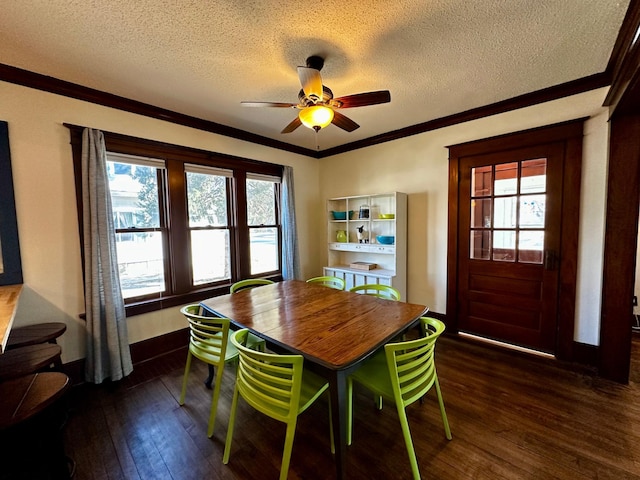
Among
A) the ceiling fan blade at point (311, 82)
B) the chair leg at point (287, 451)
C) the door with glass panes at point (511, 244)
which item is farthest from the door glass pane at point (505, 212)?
the chair leg at point (287, 451)

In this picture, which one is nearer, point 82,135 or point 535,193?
point 82,135

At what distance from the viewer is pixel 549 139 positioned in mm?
2549

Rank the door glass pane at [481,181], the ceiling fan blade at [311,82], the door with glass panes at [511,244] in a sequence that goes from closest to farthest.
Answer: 1. the ceiling fan blade at [311,82]
2. the door with glass panes at [511,244]
3. the door glass pane at [481,181]

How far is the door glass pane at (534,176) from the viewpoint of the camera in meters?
2.63

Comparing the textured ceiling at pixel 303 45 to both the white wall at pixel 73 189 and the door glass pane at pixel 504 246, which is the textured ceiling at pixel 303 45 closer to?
the white wall at pixel 73 189

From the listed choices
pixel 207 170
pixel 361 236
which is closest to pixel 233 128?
pixel 207 170

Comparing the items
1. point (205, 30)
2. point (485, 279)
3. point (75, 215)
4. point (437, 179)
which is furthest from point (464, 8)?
point (75, 215)

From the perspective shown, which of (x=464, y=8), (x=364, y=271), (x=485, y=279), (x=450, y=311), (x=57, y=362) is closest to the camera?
(x=464, y=8)

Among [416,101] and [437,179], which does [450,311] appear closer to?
[437,179]

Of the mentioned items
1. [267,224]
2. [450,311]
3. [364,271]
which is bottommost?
[450,311]

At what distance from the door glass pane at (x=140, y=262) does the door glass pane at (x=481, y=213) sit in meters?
3.53

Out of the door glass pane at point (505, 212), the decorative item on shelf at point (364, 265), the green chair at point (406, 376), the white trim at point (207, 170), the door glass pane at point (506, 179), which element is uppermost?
the white trim at point (207, 170)

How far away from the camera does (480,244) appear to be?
3.03m

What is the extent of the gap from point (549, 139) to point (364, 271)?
7.82 feet
